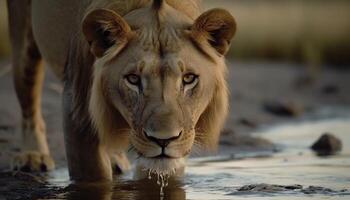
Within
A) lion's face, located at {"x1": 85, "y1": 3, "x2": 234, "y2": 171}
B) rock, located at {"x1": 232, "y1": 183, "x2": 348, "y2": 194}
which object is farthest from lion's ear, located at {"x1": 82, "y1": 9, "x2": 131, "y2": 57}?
rock, located at {"x1": 232, "y1": 183, "x2": 348, "y2": 194}

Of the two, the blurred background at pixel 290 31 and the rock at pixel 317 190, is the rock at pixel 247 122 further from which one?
the blurred background at pixel 290 31

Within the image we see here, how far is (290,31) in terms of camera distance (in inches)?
947

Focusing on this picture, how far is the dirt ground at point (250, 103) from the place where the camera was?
967 centimetres

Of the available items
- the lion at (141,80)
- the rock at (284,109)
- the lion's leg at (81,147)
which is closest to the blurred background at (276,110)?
the rock at (284,109)

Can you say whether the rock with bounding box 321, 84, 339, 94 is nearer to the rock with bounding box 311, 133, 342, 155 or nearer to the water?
the water

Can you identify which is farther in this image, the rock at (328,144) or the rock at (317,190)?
the rock at (328,144)

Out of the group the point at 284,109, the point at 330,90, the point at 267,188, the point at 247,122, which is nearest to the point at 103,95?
the point at 267,188

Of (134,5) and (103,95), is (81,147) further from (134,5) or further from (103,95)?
(134,5)

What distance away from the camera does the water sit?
7.07m

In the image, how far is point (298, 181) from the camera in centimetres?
766

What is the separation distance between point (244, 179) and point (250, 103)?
5.43 m

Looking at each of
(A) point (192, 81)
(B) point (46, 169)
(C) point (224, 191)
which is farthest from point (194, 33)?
(B) point (46, 169)

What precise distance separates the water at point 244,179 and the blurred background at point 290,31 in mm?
7210

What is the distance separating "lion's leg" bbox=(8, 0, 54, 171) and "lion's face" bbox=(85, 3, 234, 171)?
1.76 meters
